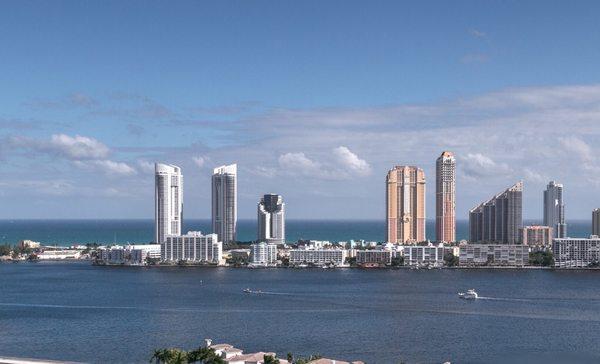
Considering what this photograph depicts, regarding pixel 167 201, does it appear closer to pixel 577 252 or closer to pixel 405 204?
pixel 405 204

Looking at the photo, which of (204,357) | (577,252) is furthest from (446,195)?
(204,357)

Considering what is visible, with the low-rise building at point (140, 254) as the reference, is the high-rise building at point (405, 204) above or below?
above

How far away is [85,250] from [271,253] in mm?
9181

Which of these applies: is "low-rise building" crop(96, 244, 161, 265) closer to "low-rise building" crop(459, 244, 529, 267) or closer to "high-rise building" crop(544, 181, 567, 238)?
"low-rise building" crop(459, 244, 529, 267)

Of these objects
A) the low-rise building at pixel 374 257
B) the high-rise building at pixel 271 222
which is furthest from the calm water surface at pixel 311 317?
the high-rise building at pixel 271 222

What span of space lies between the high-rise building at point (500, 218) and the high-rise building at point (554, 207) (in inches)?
270

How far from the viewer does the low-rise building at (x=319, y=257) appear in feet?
102

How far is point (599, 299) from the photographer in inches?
727

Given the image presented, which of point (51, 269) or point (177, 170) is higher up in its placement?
point (177, 170)

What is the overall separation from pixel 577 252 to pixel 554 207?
16556 mm

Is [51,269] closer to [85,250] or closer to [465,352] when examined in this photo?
[85,250]

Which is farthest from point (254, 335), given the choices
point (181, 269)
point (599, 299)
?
point (181, 269)

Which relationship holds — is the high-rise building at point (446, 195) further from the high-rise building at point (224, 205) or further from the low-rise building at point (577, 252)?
the high-rise building at point (224, 205)

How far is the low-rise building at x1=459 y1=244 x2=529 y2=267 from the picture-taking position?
30.7 m
